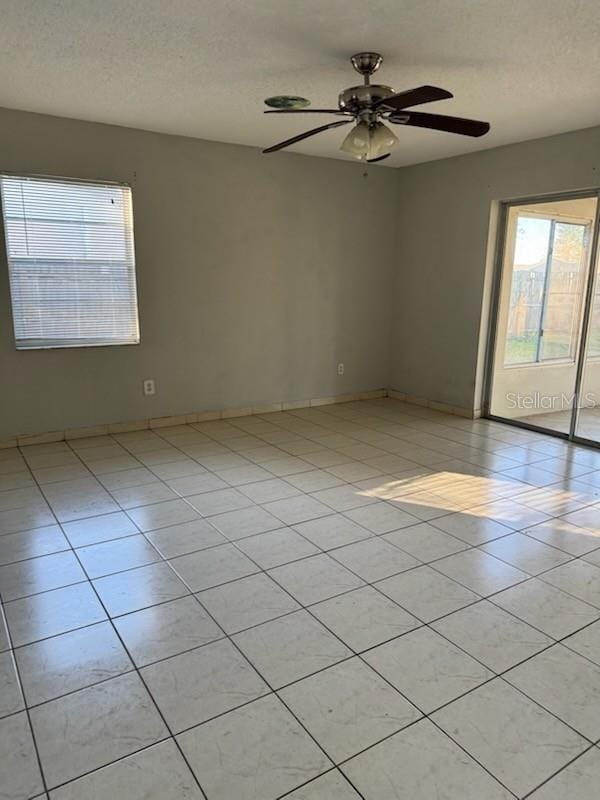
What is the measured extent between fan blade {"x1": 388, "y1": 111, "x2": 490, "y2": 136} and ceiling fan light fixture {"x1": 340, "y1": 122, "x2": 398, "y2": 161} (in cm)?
10

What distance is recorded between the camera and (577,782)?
1.44 metres

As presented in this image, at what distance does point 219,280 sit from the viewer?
4.82 metres

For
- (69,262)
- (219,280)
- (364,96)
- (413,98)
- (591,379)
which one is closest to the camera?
(413,98)

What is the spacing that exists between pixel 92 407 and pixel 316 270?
245cm

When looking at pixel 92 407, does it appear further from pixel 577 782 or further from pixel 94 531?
pixel 577 782

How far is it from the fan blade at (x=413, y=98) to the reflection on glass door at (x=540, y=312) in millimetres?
2708

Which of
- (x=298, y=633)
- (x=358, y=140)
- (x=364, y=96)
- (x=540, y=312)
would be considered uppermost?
→ (x=364, y=96)

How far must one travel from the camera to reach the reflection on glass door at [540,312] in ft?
16.3

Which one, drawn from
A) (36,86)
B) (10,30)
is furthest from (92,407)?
(10,30)

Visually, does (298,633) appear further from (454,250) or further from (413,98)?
(454,250)

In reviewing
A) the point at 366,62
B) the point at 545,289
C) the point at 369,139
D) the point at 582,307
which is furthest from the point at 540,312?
the point at 366,62

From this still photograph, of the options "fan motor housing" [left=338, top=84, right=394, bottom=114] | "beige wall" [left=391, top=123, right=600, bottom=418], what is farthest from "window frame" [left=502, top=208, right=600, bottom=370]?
"fan motor housing" [left=338, top=84, right=394, bottom=114]

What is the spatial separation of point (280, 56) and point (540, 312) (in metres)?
3.66

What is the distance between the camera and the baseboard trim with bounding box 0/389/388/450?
13.9 ft
